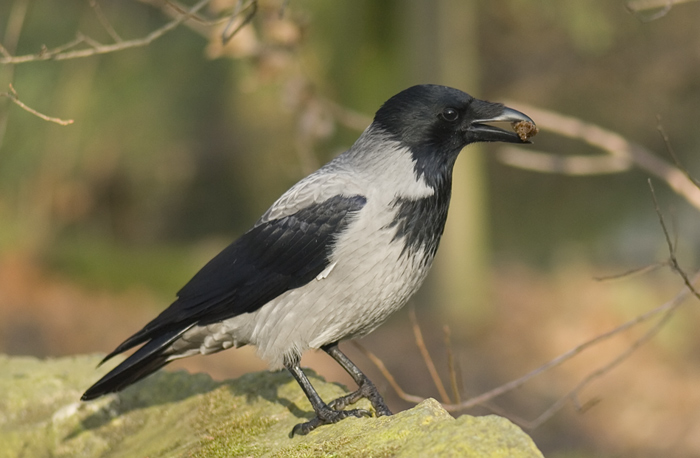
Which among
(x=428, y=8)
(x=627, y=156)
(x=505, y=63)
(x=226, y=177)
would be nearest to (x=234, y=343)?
(x=627, y=156)

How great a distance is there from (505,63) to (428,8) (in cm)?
715

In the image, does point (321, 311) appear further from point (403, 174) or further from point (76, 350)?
point (76, 350)

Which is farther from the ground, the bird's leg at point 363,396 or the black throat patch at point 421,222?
the black throat patch at point 421,222

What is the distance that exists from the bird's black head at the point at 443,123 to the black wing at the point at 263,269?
0.44 meters

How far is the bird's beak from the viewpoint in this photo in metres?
3.97

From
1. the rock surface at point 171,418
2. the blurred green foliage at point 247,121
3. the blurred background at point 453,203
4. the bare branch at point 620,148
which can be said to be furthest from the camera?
the blurred green foliage at point 247,121

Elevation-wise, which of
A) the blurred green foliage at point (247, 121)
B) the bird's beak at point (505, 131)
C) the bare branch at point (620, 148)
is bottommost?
the bare branch at point (620, 148)

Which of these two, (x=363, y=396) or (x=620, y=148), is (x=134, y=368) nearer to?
(x=363, y=396)

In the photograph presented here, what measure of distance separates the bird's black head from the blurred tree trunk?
17.8ft

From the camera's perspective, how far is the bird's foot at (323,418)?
3512 mm

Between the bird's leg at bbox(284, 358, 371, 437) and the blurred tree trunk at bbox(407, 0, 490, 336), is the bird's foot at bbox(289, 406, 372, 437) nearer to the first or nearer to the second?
the bird's leg at bbox(284, 358, 371, 437)

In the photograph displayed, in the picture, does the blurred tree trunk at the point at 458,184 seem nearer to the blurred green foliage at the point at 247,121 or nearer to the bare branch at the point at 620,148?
the blurred green foliage at the point at 247,121

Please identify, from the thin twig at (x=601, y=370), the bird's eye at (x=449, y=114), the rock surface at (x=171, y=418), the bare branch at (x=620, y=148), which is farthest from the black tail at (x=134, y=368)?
the bare branch at (x=620, y=148)

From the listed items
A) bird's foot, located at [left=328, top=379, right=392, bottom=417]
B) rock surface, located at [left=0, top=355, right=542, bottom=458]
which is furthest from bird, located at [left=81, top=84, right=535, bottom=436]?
rock surface, located at [left=0, top=355, right=542, bottom=458]
